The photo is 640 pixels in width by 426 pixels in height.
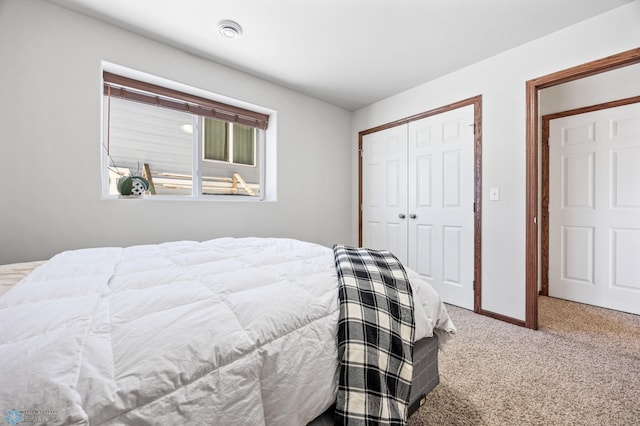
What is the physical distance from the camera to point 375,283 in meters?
1.06

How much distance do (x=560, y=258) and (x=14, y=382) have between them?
13.2 ft

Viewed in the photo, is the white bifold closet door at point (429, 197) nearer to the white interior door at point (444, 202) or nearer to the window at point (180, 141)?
the white interior door at point (444, 202)

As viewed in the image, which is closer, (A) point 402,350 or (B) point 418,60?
(A) point 402,350

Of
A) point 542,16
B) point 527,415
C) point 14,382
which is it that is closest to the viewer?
point 14,382

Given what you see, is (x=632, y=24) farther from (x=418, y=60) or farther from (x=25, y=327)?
(x=25, y=327)

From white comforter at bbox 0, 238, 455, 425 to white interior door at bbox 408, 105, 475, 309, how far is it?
186 centimetres

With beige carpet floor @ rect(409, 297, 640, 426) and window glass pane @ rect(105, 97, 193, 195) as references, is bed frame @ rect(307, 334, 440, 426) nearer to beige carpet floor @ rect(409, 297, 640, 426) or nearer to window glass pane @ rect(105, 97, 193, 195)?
beige carpet floor @ rect(409, 297, 640, 426)

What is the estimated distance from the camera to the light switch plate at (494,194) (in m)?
2.39

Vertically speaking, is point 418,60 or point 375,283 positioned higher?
point 418,60

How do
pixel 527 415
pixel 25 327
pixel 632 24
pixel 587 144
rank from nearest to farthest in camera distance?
pixel 25 327, pixel 527 415, pixel 632 24, pixel 587 144

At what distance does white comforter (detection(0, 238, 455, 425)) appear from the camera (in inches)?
18.5

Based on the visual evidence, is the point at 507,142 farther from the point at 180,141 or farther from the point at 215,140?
the point at 180,141

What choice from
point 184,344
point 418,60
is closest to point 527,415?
point 184,344

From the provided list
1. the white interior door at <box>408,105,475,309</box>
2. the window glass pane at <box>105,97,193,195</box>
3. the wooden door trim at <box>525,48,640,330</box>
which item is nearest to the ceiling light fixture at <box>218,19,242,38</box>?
the window glass pane at <box>105,97,193,195</box>
